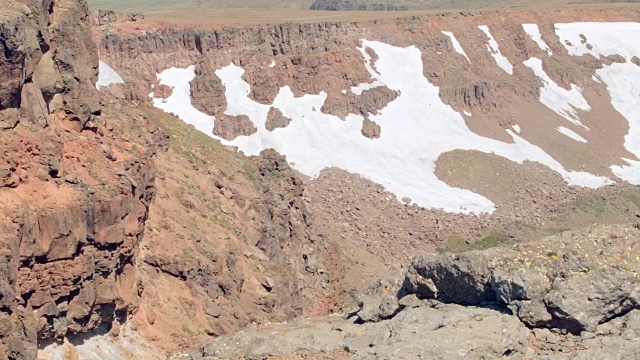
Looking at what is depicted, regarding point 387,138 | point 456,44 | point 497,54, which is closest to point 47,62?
point 387,138

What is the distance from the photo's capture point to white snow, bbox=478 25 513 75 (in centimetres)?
7944

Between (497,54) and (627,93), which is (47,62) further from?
(627,93)

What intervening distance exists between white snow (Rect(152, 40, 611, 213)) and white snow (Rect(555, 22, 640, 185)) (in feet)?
54.7

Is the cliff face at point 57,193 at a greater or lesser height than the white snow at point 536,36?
greater

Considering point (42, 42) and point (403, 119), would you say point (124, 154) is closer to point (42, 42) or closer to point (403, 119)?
point (42, 42)

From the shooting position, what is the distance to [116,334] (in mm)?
24984

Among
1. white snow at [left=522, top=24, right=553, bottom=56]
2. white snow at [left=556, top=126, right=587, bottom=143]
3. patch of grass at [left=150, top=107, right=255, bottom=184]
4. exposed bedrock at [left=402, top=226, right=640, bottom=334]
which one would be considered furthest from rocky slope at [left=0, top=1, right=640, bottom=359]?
white snow at [left=556, top=126, right=587, bottom=143]

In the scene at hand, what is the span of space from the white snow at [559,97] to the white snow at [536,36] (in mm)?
3076

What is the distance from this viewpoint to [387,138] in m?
65.0

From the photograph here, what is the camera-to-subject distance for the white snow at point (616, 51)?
269 ft

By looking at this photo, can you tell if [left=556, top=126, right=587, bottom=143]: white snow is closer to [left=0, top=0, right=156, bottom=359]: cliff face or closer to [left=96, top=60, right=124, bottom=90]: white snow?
[left=96, top=60, right=124, bottom=90]: white snow

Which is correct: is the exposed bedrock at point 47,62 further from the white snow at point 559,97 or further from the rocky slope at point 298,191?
the white snow at point 559,97

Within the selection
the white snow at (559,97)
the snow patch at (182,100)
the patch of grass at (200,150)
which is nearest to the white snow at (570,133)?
the white snow at (559,97)

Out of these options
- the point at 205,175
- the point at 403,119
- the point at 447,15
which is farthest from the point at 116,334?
the point at 447,15
